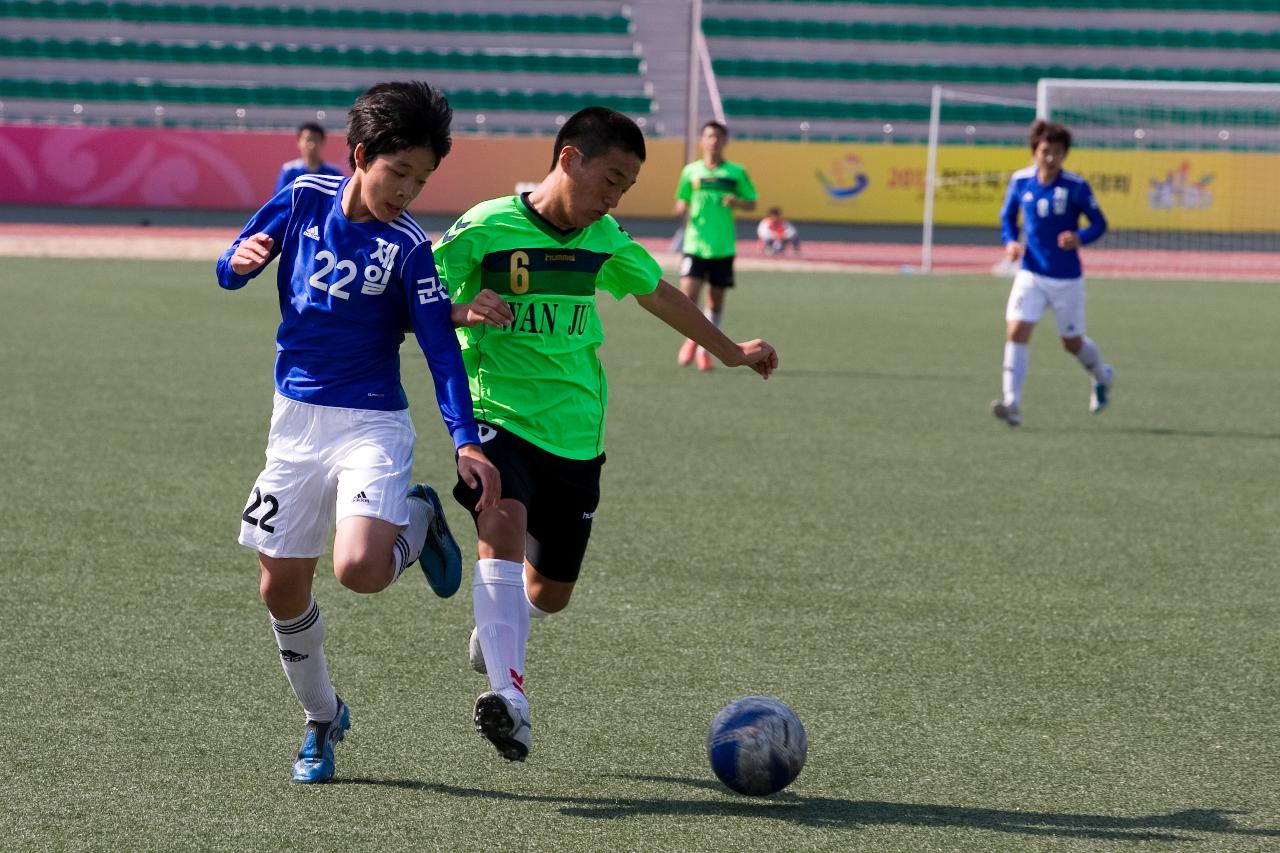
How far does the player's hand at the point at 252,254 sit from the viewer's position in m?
3.84

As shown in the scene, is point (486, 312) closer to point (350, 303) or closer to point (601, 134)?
point (350, 303)

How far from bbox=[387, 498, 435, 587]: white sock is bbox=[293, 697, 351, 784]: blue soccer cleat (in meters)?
0.41

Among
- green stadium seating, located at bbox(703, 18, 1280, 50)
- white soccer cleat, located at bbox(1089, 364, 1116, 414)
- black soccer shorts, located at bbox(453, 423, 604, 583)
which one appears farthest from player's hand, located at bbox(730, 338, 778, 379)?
green stadium seating, located at bbox(703, 18, 1280, 50)

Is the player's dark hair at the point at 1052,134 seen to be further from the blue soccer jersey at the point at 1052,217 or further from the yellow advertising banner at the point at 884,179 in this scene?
the yellow advertising banner at the point at 884,179

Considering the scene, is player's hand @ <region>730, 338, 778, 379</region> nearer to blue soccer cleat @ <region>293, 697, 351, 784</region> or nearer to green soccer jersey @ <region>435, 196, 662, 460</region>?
green soccer jersey @ <region>435, 196, 662, 460</region>

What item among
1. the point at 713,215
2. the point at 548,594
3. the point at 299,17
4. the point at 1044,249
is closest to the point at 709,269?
the point at 713,215

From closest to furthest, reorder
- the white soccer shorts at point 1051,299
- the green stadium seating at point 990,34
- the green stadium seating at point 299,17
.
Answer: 1. the white soccer shorts at point 1051,299
2. the green stadium seating at point 299,17
3. the green stadium seating at point 990,34

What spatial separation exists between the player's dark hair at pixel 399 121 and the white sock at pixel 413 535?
3.05ft

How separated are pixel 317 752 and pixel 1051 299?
764cm

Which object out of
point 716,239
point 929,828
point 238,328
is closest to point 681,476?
point 929,828

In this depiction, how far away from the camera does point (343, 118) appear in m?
30.7

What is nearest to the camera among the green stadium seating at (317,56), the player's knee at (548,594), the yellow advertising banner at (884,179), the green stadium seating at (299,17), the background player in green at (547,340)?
the background player in green at (547,340)

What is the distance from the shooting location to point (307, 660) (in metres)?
4.05

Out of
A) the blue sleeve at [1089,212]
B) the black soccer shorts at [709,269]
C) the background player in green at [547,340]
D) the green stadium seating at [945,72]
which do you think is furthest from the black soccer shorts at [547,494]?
the green stadium seating at [945,72]
